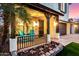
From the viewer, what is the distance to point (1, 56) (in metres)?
6.52

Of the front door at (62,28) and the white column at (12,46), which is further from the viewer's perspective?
the front door at (62,28)

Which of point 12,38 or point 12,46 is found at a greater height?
point 12,38

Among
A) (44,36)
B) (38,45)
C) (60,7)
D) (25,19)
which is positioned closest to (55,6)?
(60,7)

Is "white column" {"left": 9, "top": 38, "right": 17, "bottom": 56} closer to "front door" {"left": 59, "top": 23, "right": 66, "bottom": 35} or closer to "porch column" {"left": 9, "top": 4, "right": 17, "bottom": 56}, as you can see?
"porch column" {"left": 9, "top": 4, "right": 17, "bottom": 56}

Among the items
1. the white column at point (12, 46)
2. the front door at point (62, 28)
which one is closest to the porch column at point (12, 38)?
the white column at point (12, 46)

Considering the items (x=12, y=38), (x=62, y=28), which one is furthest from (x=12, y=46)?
(x=62, y=28)

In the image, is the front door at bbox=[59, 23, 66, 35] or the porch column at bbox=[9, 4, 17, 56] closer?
the porch column at bbox=[9, 4, 17, 56]

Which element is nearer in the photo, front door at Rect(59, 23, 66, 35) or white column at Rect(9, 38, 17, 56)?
white column at Rect(9, 38, 17, 56)

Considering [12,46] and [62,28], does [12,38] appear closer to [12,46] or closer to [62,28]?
[12,46]

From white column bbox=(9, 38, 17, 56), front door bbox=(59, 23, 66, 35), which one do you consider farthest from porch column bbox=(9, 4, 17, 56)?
front door bbox=(59, 23, 66, 35)

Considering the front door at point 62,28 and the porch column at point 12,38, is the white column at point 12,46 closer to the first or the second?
the porch column at point 12,38

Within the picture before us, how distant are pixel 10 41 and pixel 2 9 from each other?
4.17ft

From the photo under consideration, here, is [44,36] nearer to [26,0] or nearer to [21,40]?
[21,40]

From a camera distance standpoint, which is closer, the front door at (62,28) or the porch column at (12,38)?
the porch column at (12,38)
